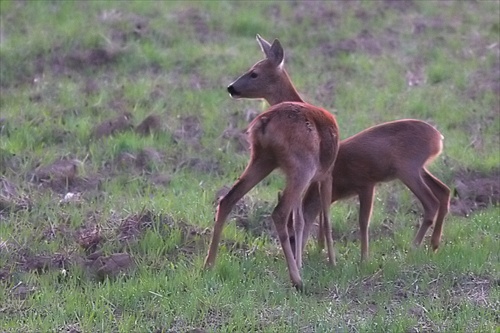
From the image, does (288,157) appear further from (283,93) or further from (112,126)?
(112,126)

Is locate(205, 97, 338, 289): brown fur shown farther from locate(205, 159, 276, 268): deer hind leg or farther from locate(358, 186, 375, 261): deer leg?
locate(358, 186, 375, 261): deer leg

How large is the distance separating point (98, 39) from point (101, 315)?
6.73m

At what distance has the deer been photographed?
777cm

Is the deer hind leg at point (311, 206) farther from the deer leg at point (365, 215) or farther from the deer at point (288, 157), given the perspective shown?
the deer at point (288, 157)

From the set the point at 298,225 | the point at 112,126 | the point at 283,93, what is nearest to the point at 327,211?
the point at 298,225

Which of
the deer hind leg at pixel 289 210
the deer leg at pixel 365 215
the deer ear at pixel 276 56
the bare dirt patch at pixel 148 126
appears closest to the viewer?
the deer hind leg at pixel 289 210

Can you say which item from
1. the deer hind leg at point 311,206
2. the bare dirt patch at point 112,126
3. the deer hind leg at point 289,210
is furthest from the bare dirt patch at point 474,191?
the bare dirt patch at point 112,126

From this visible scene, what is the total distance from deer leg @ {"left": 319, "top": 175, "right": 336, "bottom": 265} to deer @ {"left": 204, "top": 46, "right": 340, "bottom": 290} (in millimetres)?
57

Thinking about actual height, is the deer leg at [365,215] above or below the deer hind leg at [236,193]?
below

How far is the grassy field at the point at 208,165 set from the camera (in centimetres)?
728

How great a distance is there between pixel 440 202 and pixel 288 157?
6.27 feet

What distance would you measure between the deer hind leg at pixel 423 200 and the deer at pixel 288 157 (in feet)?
3.17

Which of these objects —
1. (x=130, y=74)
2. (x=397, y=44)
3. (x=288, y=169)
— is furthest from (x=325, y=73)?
(x=288, y=169)

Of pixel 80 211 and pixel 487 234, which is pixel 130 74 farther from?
pixel 487 234
